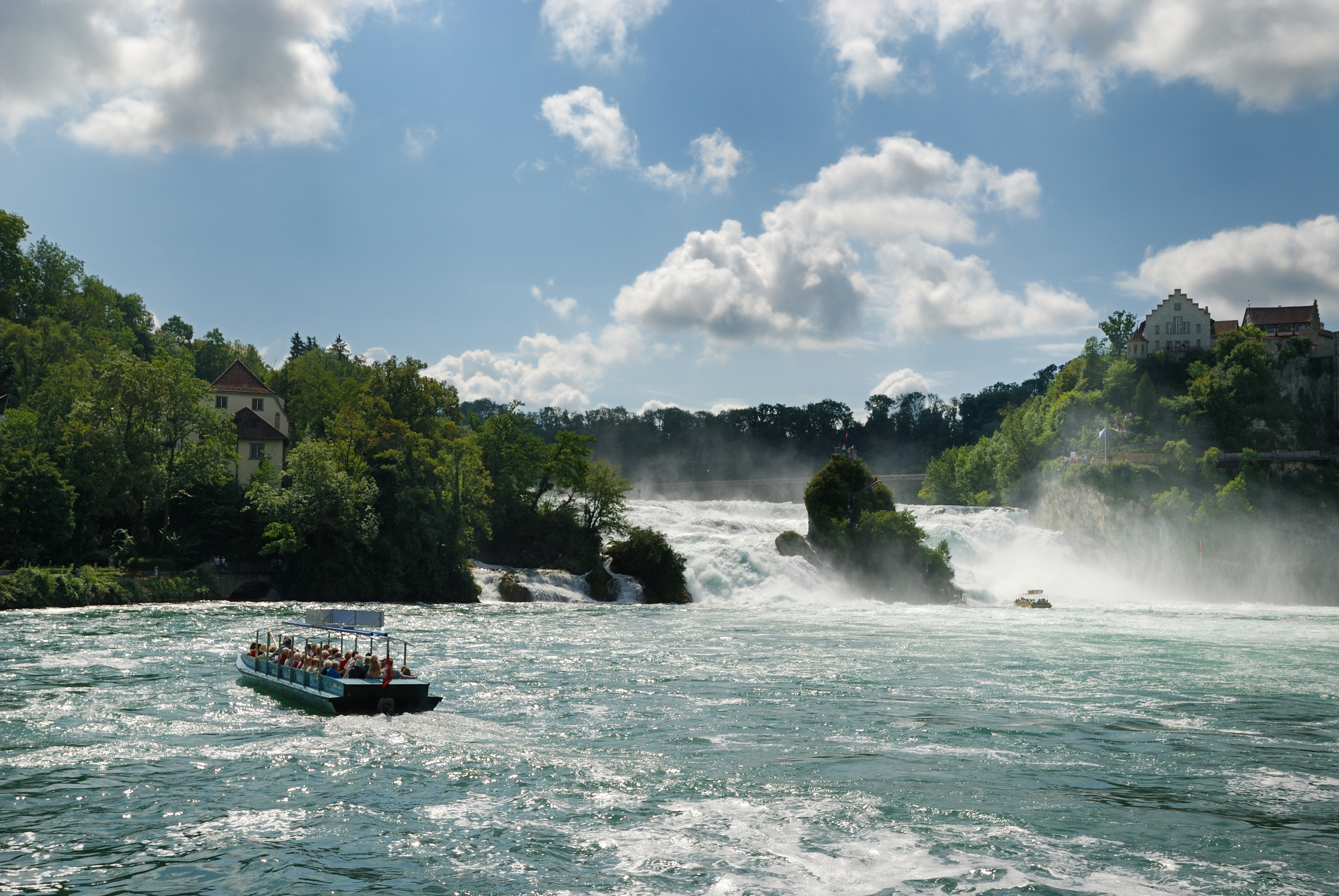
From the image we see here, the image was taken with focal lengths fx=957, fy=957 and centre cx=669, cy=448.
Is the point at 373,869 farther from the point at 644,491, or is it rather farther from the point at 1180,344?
the point at 644,491

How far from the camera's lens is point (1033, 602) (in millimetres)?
57219

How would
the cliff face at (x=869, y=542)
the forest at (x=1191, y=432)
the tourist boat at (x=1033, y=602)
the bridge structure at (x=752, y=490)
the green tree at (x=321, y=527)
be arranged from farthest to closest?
the bridge structure at (x=752, y=490), the forest at (x=1191, y=432), the cliff face at (x=869, y=542), the tourist boat at (x=1033, y=602), the green tree at (x=321, y=527)

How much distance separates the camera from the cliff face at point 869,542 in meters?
62.3

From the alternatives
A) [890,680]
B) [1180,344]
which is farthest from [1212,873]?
[1180,344]

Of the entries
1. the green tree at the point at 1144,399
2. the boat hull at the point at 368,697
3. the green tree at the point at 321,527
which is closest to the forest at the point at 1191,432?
the green tree at the point at 1144,399

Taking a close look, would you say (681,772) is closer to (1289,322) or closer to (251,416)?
(251,416)

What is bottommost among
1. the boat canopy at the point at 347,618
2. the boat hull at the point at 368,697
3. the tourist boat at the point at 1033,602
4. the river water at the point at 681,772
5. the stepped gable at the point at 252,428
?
the tourist boat at the point at 1033,602

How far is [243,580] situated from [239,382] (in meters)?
31.7

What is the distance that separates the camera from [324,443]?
180ft

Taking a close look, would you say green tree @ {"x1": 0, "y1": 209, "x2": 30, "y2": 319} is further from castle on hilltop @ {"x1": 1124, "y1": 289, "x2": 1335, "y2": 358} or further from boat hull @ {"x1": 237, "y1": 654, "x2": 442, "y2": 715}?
castle on hilltop @ {"x1": 1124, "y1": 289, "x2": 1335, "y2": 358}

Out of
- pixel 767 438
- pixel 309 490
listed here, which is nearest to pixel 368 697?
pixel 309 490

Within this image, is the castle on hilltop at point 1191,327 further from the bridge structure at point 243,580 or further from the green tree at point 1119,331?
the bridge structure at point 243,580

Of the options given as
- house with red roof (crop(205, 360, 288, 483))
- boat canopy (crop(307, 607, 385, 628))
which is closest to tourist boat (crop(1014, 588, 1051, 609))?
boat canopy (crop(307, 607, 385, 628))

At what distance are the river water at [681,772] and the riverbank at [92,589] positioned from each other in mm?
7086
